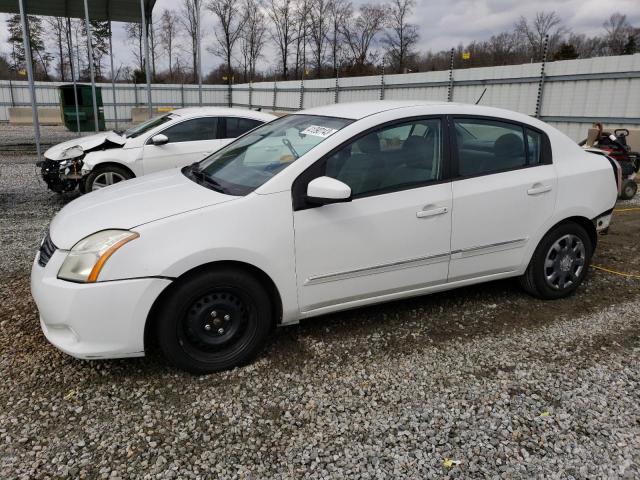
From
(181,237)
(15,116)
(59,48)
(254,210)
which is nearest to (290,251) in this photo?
(254,210)

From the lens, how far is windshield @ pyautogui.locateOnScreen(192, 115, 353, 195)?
11.2ft

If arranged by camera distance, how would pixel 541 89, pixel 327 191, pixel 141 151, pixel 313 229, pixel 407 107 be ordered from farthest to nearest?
pixel 541 89, pixel 141 151, pixel 407 107, pixel 313 229, pixel 327 191

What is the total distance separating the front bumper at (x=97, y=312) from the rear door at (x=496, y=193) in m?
2.16

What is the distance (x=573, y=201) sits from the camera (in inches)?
164

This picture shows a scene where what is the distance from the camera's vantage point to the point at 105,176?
7.74 meters

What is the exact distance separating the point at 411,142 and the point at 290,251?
4.07 ft

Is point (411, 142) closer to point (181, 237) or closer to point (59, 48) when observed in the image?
point (181, 237)

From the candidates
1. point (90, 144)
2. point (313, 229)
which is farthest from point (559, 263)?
point (90, 144)

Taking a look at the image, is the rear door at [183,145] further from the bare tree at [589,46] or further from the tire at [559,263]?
the bare tree at [589,46]

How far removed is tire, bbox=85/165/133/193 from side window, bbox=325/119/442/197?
531 cm

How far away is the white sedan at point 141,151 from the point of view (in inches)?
303

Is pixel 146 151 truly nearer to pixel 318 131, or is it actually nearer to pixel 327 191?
pixel 318 131

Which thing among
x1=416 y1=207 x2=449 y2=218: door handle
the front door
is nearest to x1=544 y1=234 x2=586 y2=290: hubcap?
the front door

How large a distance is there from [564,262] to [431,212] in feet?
5.11
